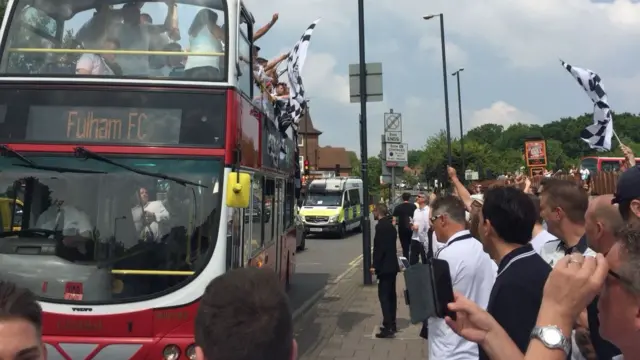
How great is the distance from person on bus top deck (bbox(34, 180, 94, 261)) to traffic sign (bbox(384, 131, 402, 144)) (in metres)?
9.39

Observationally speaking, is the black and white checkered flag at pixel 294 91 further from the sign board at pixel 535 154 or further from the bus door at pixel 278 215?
the sign board at pixel 535 154

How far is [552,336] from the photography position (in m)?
1.85

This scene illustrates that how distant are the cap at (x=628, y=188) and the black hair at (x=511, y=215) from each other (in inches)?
17.7

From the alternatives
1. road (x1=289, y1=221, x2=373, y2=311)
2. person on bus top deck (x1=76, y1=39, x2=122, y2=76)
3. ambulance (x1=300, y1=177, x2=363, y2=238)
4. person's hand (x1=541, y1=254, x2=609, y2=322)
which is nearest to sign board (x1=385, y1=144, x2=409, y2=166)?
road (x1=289, y1=221, x2=373, y2=311)

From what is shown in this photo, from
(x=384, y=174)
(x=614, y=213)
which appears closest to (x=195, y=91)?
(x=614, y=213)

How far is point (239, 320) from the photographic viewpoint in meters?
1.65

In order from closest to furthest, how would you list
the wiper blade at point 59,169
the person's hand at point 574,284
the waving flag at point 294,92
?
the person's hand at point 574,284, the wiper blade at point 59,169, the waving flag at point 294,92

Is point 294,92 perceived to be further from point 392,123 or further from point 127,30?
point 392,123

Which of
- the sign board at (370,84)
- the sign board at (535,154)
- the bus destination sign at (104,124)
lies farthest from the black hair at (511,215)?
the sign board at (535,154)

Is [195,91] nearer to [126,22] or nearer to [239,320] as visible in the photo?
[126,22]

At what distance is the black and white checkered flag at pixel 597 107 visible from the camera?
8469 mm

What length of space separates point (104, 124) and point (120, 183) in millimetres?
619

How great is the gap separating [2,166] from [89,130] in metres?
0.80

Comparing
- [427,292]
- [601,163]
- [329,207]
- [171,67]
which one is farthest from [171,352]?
[601,163]
